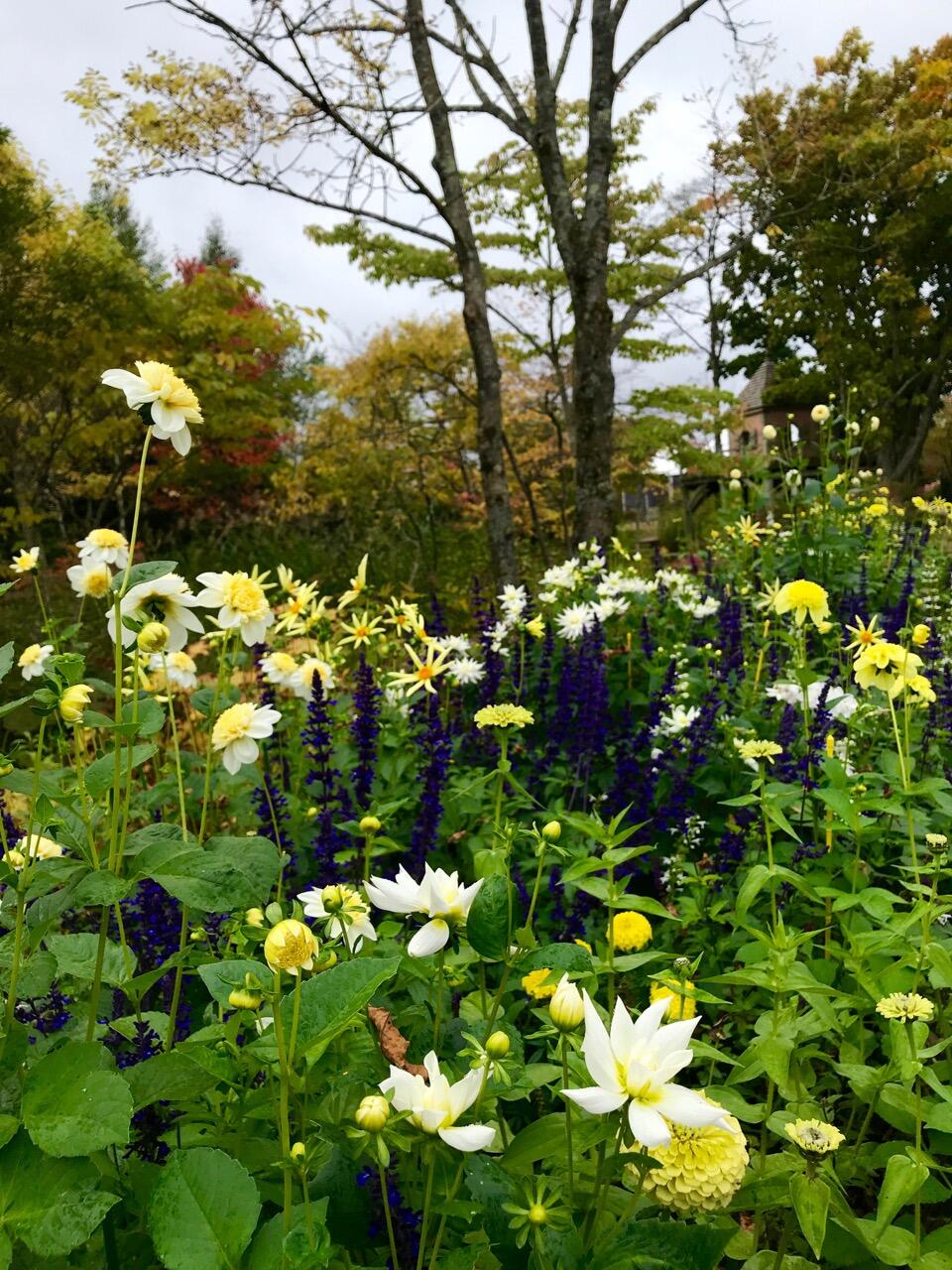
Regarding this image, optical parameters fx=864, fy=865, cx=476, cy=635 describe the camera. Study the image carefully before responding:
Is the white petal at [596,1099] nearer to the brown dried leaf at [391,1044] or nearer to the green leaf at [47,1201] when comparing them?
the brown dried leaf at [391,1044]

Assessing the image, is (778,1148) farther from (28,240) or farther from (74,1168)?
(28,240)

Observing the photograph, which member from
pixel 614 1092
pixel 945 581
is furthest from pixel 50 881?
pixel 945 581

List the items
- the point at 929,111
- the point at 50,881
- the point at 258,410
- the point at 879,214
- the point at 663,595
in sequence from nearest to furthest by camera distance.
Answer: the point at 50,881 < the point at 663,595 < the point at 258,410 < the point at 929,111 < the point at 879,214

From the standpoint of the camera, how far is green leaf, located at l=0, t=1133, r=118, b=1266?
0.62 meters

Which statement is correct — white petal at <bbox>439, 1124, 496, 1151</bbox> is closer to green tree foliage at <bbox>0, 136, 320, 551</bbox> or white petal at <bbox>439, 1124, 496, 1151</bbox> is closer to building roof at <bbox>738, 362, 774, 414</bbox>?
green tree foliage at <bbox>0, 136, 320, 551</bbox>

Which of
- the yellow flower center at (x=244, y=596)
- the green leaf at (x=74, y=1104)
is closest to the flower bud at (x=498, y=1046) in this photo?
the green leaf at (x=74, y=1104)

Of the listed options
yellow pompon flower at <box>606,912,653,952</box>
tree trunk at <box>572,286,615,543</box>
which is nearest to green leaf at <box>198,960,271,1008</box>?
yellow pompon flower at <box>606,912,653,952</box>

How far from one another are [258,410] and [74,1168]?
904 cm

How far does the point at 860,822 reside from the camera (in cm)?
142

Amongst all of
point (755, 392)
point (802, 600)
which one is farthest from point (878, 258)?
point (802, 600)

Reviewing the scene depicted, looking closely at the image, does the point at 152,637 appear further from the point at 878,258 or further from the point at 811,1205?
the point at 878,258

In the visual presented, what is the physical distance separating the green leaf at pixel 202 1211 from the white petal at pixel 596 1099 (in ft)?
0.86

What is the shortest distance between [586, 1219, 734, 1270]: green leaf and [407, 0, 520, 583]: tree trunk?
478 cm

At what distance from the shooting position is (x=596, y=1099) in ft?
2.05
